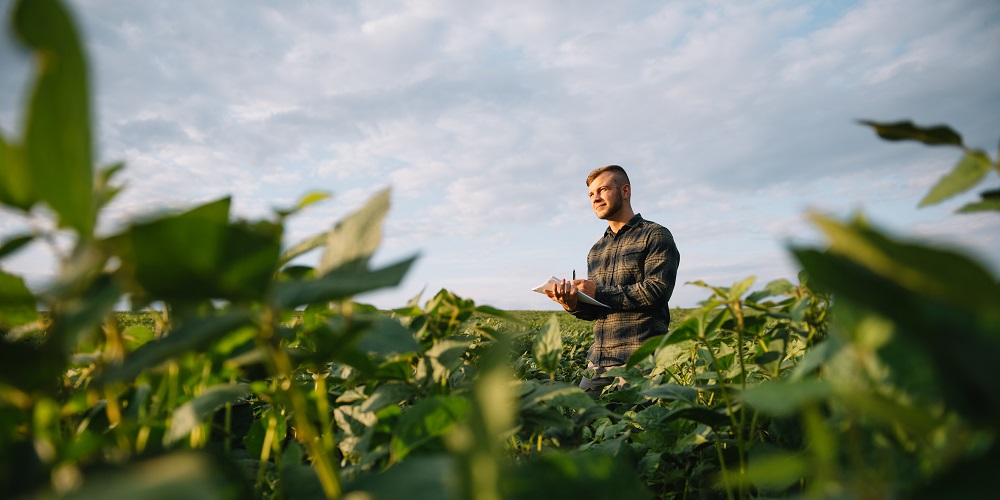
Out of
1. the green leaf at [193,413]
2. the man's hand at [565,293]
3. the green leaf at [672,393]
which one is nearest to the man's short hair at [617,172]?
the man's hand at [565,293]

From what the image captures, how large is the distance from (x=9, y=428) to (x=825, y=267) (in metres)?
0.63

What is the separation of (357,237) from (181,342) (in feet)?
0.66

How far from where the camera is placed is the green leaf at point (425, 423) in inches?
24.8

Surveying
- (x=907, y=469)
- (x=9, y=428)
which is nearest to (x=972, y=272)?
(x=907, y=469)

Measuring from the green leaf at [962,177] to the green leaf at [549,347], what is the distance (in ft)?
1.82

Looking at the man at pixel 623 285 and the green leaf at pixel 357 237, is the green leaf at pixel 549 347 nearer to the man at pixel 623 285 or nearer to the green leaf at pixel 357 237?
the green leaf at pixel 357 237

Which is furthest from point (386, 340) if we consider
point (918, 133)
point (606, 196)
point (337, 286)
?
point (606, 196)

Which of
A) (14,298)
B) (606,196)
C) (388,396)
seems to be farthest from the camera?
(606,196)

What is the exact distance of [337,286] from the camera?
440mm

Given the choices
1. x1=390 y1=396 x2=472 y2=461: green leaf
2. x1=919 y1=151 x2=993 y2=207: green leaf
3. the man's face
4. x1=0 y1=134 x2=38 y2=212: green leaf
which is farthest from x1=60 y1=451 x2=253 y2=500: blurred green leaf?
the man's face

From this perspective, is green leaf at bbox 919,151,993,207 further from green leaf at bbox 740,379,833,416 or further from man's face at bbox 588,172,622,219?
man's face at bbox 588,172,622,219

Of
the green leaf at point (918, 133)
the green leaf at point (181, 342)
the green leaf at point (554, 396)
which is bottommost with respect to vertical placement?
the green leaf at point (554, 396)

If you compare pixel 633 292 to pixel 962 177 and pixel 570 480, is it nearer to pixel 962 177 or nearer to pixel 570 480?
pixel 962 177

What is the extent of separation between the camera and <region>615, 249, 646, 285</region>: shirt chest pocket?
5055 millimetres
